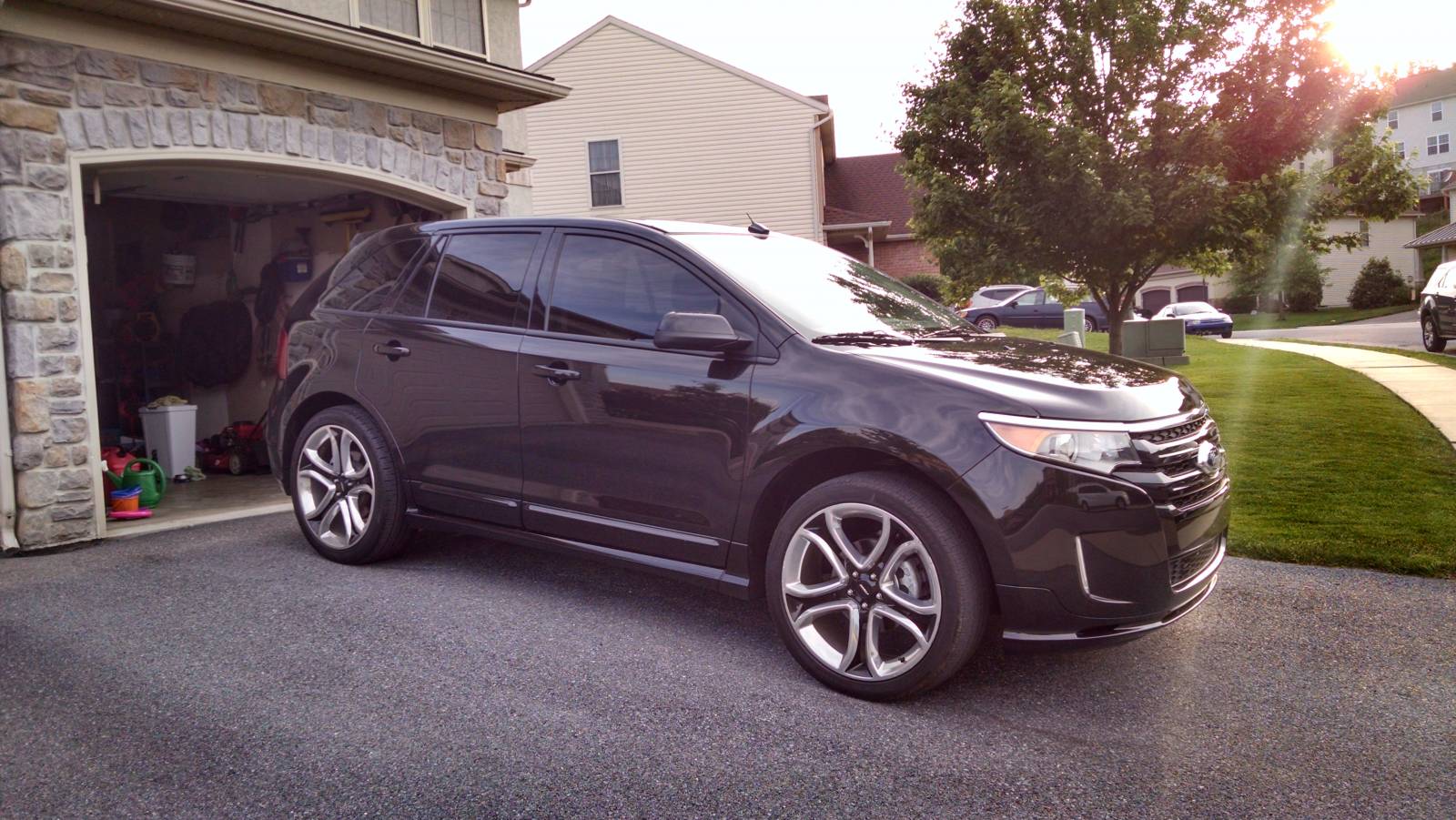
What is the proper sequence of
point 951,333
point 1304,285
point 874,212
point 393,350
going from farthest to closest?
point 1304,285 < point 874,212 < point 393,350 < point 951,333

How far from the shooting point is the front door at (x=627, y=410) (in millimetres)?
4113

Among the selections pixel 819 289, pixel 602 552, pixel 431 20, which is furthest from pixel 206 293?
pixel 819 289

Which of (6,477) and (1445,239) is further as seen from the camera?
(1445,239)

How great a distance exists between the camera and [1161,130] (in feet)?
35.2

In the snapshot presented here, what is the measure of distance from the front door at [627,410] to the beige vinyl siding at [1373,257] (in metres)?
51.9

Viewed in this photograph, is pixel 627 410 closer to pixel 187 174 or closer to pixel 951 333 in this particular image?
pixel 951 333

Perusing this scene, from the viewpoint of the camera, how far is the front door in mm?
4113

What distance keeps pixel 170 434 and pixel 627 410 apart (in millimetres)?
7386

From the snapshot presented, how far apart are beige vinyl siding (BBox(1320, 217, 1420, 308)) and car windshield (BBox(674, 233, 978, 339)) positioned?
5084 cm

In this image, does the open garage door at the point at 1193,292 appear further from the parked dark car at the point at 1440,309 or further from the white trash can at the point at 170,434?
the white trash can at the point at 170,434

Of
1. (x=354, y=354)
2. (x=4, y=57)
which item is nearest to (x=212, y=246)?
(x=4, y=57)

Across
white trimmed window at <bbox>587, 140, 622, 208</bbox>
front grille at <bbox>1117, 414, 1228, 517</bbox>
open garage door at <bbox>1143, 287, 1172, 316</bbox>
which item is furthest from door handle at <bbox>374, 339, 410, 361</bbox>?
open garage door at <bbox>1143, 287, 1172, 316</bbox>

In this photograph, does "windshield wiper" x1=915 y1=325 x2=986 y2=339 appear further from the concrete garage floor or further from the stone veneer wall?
the stone veneer wall

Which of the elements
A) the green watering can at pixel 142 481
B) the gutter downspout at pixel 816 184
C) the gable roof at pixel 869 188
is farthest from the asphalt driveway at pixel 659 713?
the gable roof at pixel 869 188
